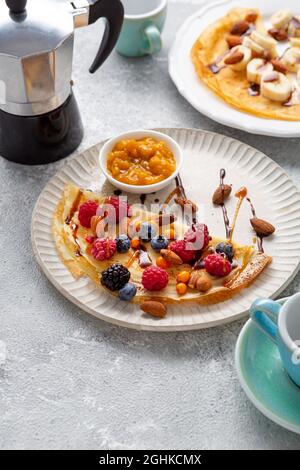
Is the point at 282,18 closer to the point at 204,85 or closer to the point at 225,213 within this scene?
the point at 204,85

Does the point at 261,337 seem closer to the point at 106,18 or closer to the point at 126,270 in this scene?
the point at 126,270

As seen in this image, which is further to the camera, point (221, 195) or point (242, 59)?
point (242, 59)

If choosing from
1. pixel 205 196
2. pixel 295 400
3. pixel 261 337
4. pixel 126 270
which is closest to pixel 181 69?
pixel 205 196

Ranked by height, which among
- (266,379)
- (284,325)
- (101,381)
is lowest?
(101,381)

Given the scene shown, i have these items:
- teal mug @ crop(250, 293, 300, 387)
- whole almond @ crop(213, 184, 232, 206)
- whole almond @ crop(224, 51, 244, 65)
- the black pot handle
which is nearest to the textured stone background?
teal mug @ crop(250, 293, 300, 387)

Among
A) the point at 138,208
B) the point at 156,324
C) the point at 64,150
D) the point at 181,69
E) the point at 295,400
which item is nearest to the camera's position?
the point at 295,400

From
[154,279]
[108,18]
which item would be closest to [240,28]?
[108,18]

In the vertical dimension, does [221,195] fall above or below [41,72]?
below

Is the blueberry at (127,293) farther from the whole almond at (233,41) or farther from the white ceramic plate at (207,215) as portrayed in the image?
the whole almond at (233,41)
